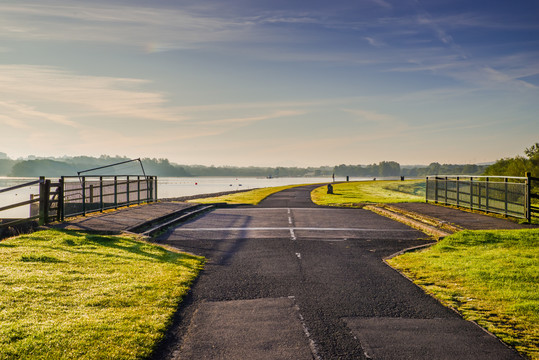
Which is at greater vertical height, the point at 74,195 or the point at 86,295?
the point at 74,195

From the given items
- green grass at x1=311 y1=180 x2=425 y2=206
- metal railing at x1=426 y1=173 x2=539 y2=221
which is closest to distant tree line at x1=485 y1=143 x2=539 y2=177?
green grass at x1=311 y1=180 x2=425 y2=206

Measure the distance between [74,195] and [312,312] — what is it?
19063 mm

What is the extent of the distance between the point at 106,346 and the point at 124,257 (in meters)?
4.89

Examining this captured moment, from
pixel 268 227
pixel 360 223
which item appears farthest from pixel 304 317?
pixel 360 223

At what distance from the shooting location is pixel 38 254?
891cm

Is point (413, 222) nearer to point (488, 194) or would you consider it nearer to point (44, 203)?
point (488, 194)

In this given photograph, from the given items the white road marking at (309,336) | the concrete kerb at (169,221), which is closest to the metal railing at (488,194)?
the white road marking at (309,336)

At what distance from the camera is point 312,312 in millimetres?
5898

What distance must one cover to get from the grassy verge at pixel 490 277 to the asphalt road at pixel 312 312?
0.37 meters

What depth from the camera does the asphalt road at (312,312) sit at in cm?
468

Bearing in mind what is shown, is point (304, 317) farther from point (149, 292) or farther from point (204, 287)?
point (149, 292)

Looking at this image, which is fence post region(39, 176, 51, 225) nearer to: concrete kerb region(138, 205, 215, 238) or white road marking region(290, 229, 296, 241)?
concrete kerb region(138, 205, 215, 238)

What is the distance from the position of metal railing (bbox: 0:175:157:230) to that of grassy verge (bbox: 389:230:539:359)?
1079 centimetres

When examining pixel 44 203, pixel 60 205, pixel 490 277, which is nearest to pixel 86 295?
pixel 490 277
